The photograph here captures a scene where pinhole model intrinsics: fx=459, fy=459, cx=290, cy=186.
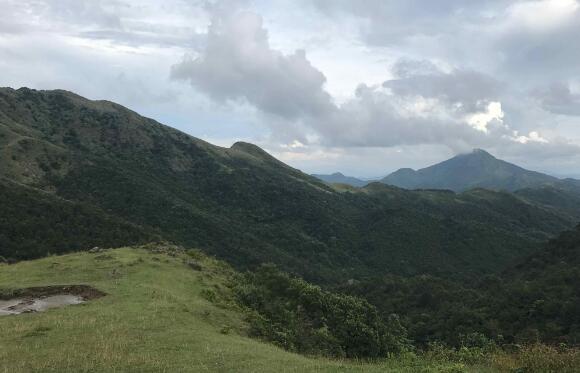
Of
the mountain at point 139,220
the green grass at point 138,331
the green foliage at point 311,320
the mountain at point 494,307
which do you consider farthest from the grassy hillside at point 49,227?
the mountain at point 494,307

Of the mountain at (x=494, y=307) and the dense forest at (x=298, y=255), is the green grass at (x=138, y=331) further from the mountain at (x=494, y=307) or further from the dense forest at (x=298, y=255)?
the mountain at (x=494, y=307)

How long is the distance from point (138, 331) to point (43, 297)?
10387 mm

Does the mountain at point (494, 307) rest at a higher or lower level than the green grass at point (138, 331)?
lower

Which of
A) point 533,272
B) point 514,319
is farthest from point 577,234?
point 514,319

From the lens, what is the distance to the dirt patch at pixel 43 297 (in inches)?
962

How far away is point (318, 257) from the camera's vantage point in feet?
585

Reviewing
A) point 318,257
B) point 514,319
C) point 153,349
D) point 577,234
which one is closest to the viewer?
point 153,349

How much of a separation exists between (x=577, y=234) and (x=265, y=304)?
98.6m

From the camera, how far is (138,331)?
19.4m

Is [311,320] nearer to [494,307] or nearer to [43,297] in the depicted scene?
[43,297]

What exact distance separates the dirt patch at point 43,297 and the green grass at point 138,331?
3.13ft

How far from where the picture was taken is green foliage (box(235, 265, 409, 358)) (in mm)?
25359

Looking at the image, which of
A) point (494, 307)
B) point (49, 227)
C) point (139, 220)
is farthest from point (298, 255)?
point (494, 307)

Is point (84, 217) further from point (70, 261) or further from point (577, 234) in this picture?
point (577, 234)
